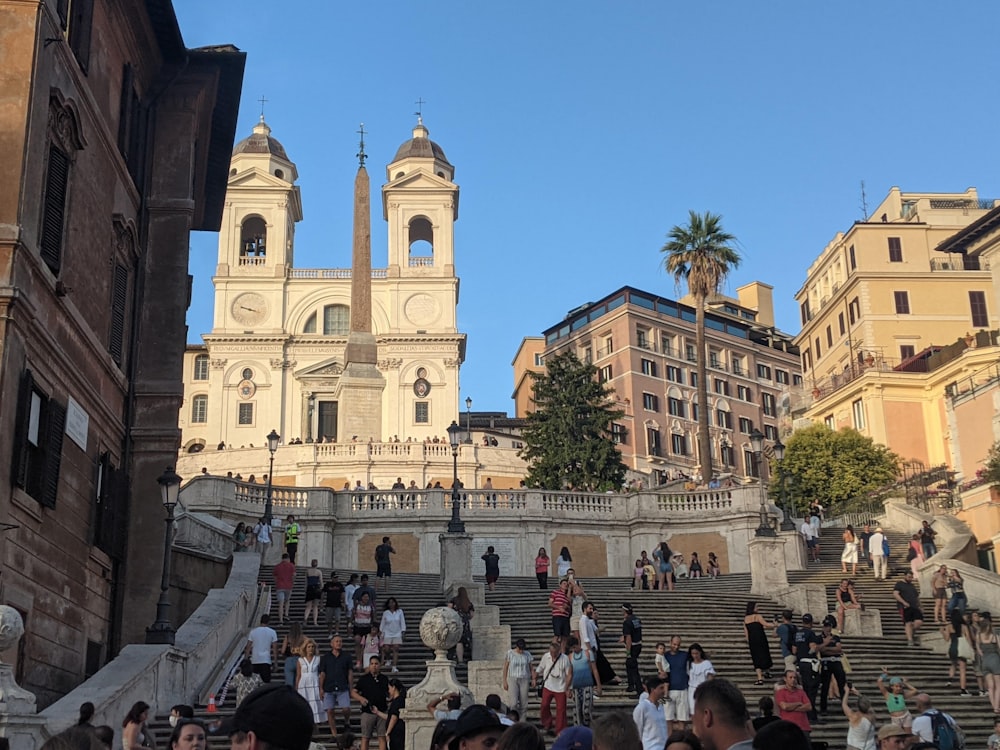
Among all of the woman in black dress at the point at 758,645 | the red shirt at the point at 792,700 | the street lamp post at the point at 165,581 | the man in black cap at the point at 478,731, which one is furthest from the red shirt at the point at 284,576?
the man in black cap at the point at 478,731

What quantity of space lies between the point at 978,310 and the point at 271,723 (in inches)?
2605

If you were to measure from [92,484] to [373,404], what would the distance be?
52728 millimetres

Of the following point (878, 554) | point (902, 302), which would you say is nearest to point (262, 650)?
point (878, 554)

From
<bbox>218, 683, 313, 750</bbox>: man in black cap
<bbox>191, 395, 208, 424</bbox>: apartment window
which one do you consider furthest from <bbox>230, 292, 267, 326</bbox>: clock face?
<bbox>218, 683, 313, 750</bbox>: man in black cap

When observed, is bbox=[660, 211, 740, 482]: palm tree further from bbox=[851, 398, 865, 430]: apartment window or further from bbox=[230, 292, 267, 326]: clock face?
bbox=[230, 292, 267, 326]: clock face

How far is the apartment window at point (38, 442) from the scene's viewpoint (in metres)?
15.6

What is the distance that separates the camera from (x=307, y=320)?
88688 mm

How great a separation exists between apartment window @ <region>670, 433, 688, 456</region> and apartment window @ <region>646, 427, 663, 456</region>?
4.98ft

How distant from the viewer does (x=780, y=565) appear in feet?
97.0

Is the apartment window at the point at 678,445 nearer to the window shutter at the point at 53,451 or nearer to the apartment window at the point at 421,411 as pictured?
the apartment window at the point at 421,411

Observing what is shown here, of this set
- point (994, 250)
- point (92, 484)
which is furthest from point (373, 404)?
point (92, 484)

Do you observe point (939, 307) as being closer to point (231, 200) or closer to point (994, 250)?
point (994, 250)

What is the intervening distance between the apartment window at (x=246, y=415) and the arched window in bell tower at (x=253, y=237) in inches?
489

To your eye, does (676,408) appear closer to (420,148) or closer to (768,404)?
(768,404)
